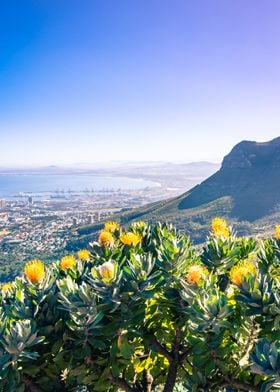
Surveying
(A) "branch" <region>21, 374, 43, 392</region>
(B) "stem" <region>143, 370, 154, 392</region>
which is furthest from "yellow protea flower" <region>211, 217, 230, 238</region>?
(A) "branch" <region>21, 374, 43, 392</region>

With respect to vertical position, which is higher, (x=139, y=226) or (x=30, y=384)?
(x=139, y=226)

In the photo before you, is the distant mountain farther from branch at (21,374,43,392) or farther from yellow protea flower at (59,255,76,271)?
branch at (21,374,43,392)

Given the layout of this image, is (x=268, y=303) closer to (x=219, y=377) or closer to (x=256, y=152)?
(x=219, y=377)

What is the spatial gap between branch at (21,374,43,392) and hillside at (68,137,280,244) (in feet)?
268

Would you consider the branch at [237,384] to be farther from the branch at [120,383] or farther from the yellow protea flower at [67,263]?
the yellow protea flower at [67,263]

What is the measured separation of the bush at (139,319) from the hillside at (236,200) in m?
80.9

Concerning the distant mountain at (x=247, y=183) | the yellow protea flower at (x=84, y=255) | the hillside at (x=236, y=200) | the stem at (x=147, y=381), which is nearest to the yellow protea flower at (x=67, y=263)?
the yellow protea flower at (x=84, y=255)

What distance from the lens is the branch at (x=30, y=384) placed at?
8.71 feet

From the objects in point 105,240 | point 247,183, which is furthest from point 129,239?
point 247,183

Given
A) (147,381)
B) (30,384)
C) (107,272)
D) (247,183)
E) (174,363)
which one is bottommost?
(247,183)

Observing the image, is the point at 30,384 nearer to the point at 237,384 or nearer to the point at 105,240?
the point at 105,240

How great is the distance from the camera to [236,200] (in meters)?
108

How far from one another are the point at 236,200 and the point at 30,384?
109197 millimetres

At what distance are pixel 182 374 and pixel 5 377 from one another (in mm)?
1582
